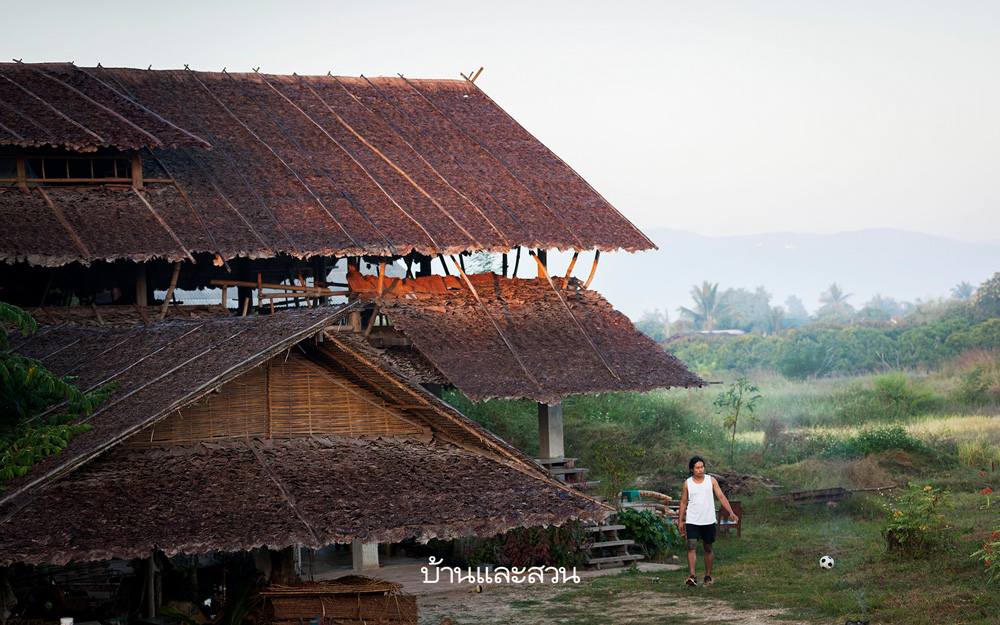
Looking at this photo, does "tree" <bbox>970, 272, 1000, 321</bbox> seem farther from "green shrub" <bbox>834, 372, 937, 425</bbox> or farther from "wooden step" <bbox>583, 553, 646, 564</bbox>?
"wooden step" <bbox>583, 553, 646, 564</bbox>

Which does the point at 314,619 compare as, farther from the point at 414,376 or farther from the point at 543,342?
the point at 543,342

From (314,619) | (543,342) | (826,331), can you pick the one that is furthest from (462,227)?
(826,331)

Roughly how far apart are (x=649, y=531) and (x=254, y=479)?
Result: 9057 mm

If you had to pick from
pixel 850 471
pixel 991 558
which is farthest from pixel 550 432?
pixel 991 558

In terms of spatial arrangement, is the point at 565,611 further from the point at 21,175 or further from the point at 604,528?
the point at 21,175

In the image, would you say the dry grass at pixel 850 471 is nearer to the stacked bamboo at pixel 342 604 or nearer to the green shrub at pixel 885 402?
the green shrub at pixel 885 402

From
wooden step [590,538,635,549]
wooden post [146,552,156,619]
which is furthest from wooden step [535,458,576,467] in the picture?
wooden post [146,552,156,619]

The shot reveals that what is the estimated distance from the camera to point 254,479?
872cm

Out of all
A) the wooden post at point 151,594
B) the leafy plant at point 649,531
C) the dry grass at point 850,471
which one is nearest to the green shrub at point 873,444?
the dry grass at point 850,471

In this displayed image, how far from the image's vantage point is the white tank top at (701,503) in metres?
12.3

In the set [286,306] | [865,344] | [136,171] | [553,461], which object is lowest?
[553,461]

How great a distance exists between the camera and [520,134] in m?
20.2

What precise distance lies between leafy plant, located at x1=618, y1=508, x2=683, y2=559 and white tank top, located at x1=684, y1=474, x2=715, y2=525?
4.13 m

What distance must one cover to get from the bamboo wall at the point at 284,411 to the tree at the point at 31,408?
2.24ft
